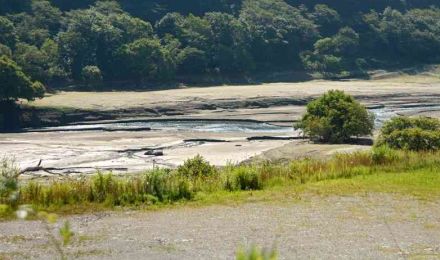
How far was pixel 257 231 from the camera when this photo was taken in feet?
41.4

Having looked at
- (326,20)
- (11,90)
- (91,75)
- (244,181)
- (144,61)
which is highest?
(326,20)

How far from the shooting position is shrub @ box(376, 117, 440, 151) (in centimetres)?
2648

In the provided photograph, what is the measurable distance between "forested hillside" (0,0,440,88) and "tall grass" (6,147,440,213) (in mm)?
41441

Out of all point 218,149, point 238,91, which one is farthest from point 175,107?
point 218,149

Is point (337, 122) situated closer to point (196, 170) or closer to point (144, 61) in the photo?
point (196, 170)

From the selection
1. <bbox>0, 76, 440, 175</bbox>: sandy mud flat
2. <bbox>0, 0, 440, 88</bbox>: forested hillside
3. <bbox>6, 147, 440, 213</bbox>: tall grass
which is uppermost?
<bbox>0, 0, 440, 88</bbox>: forested hillside

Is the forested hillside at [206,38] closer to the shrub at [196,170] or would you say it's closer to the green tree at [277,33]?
the green tree at [277,33]

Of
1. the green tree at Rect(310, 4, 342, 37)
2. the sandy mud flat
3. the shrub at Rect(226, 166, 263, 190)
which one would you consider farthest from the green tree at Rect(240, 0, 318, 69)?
the shrub at Rect(226, 166, 263, 190)

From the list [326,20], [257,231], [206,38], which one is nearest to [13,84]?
[206,38]

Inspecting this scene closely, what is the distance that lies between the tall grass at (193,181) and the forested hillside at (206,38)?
136 feet

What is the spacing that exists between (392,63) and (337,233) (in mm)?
84719

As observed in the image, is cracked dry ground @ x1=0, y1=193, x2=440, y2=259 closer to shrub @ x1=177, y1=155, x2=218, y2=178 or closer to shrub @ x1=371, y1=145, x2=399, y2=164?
shrub @ x1=371, y1=145, x2=399, y2=164

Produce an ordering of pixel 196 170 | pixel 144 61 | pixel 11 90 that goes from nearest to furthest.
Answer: pixel 196 170 → pixel 11 90 → pixel 144 61

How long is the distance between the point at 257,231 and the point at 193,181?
5148mm
